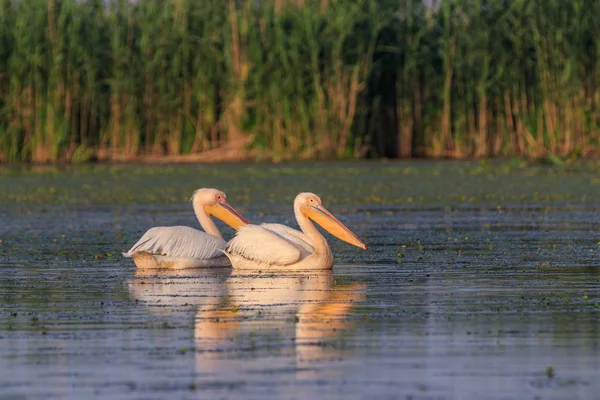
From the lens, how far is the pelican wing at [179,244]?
12.1 meters

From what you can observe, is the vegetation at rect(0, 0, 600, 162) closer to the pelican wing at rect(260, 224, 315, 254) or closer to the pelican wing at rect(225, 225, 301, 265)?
the pelican wing at rect(260, 224, 315, 254)

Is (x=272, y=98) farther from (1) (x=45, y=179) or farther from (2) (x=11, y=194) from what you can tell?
(2) (x=11, y=194)

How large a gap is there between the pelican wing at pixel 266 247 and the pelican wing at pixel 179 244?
0.38 metres

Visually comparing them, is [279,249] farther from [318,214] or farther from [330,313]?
[330,313]

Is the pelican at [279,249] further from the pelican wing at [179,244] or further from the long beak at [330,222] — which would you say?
the pelican wing at [179,244]

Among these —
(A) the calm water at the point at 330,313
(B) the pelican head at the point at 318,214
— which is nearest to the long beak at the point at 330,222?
(B) the pelican head at the point at 318,214

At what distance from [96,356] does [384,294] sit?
2.96 meters

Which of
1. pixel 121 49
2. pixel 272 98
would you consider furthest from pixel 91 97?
pixel 272 98

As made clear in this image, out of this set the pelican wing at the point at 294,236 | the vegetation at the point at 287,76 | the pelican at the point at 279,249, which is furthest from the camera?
the vegetation at the point at 287,76

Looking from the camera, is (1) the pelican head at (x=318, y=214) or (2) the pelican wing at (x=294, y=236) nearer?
(2) the pelican wing at (x=294, y=236)

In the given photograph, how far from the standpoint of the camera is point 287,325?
8.14 m

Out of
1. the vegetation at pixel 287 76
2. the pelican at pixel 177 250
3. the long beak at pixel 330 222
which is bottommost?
the pelican at pixel 177 250

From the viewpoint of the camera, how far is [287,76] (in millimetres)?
30844

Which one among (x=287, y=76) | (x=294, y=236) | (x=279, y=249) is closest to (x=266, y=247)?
(x=279, y=249)
